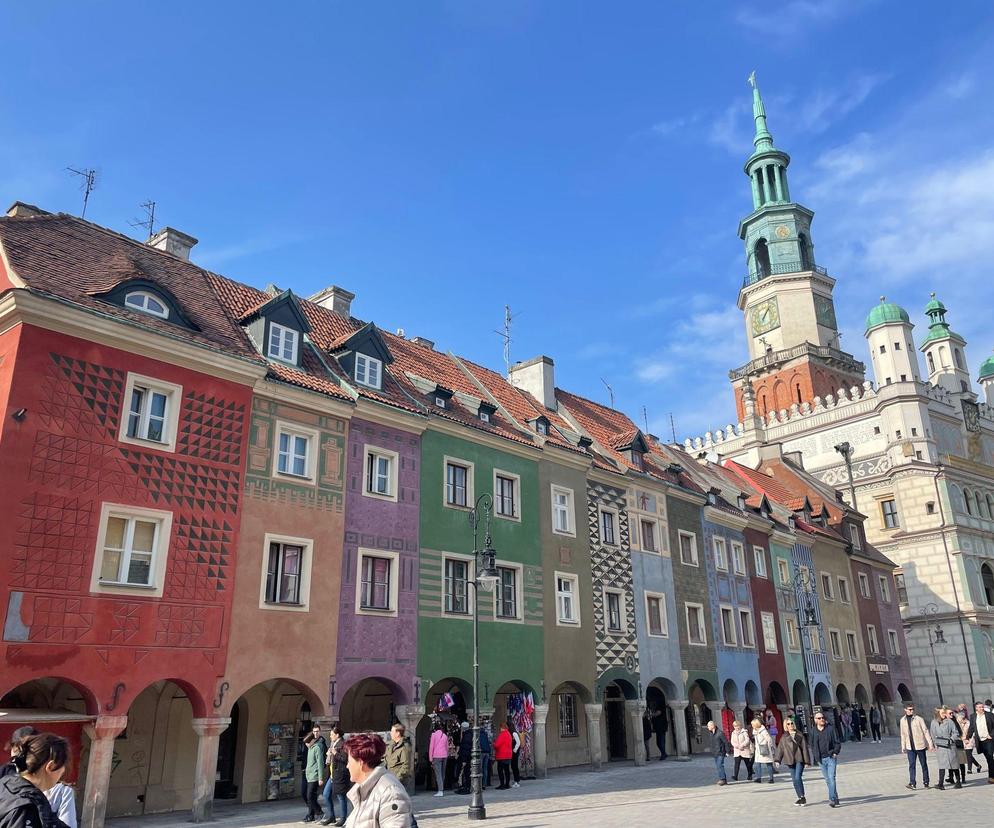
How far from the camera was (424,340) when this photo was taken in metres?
32.4

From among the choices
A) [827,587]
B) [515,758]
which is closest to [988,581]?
[827,587]

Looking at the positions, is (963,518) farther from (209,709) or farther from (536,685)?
(209,709)

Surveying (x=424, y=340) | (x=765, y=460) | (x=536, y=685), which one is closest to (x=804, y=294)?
(x=765, y=460)

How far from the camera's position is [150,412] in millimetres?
18578

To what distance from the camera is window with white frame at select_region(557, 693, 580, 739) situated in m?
29.5

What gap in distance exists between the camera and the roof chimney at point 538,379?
3422cm

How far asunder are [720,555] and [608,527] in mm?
8391

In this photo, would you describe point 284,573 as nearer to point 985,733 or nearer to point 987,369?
point 985,733

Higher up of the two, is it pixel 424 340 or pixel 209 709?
pixel 424 340

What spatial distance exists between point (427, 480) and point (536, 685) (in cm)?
718

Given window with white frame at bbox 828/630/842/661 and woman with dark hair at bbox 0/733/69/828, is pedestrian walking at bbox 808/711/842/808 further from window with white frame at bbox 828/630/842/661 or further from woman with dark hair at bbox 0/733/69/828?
window with white frame at bbox 828/630/842/661

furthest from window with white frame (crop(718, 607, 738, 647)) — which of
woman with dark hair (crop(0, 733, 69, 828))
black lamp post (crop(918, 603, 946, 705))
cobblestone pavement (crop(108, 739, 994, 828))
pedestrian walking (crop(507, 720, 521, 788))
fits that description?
woman with dark hair (crop(0, 733, 69, 828))

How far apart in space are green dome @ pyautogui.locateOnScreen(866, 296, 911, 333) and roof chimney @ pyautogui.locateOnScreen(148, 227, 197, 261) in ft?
169

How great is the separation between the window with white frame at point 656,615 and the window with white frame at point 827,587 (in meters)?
15.6
